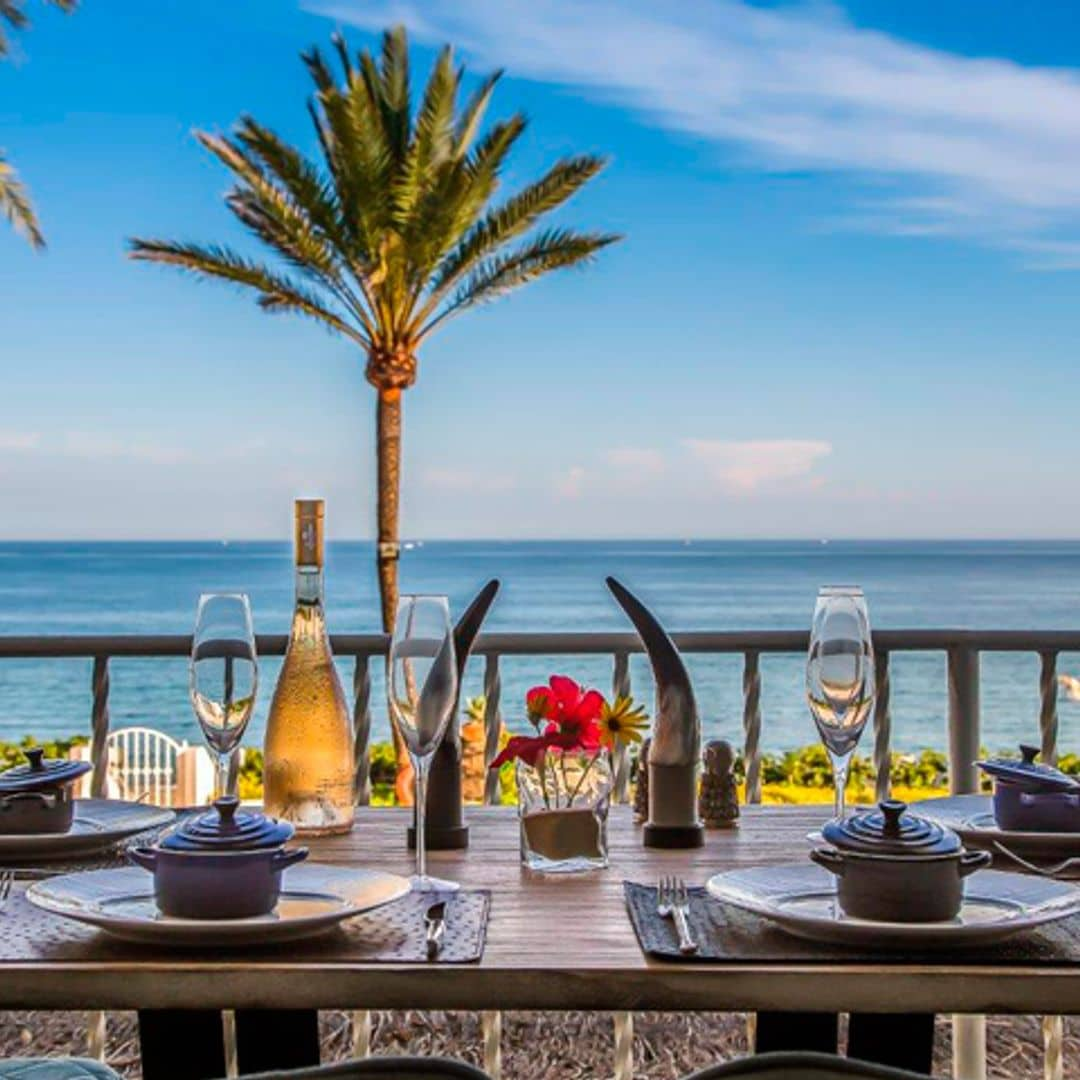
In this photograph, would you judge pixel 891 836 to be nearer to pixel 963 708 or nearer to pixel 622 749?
pixel 622 749

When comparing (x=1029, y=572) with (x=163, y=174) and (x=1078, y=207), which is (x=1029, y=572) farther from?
(x=163, y=174)

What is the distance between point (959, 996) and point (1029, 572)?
3984 centimetres

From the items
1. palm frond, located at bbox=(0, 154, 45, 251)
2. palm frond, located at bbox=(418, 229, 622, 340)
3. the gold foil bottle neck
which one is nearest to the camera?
the gold foil bottle neck

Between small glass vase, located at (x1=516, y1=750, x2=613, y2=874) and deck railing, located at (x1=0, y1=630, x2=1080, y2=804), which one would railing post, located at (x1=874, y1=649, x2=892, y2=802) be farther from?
small glass vase, located at (x1=516, y1=750, x2=613, y2=874)

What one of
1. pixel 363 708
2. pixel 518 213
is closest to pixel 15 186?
pixel 518 213

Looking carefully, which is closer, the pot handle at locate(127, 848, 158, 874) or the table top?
the table top

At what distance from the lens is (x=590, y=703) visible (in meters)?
1.52

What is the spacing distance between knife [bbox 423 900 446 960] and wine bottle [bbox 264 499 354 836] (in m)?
0.40

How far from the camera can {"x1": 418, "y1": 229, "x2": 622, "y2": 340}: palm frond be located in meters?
10.7

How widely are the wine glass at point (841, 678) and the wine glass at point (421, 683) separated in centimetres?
35

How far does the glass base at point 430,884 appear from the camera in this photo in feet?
4.42

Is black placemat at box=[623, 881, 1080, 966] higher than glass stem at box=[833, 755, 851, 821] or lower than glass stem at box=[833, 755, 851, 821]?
lower

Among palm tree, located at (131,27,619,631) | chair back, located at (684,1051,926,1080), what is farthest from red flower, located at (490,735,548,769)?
palm tree, located at (131,27,619,631)

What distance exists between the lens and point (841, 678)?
4.82 ft
